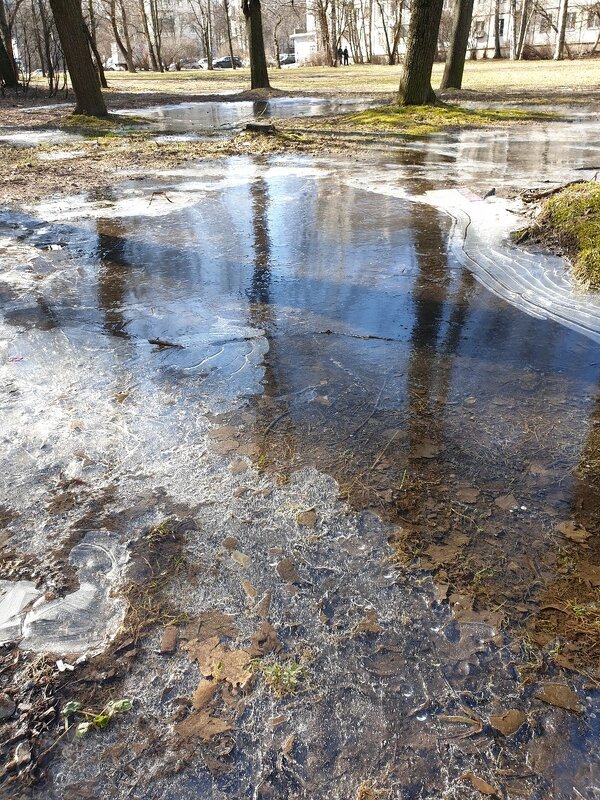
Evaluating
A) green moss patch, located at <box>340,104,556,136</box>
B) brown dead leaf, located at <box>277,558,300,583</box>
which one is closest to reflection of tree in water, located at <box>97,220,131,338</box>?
brown dead leaf, located at <box>277,558,300,583</box>

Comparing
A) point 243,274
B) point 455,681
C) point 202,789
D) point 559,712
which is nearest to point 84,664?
point 202,789

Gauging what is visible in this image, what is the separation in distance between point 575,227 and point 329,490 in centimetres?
394

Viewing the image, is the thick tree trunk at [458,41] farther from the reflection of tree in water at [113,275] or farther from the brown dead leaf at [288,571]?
the brown dead leaf at [288,571]

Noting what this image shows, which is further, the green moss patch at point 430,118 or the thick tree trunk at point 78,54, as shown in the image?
the green moss patch at point 430,118

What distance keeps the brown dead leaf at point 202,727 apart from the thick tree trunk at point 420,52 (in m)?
14.3

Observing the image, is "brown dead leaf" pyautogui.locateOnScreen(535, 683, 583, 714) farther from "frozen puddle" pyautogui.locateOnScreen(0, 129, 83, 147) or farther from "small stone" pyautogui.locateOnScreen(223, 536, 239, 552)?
"frozen puddle" pyautogui.locateOnScreen(0, 129, 83, 147)

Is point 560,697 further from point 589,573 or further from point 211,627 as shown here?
point 211,627

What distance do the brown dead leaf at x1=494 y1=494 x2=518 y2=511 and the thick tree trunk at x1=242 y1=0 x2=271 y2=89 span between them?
2118cm

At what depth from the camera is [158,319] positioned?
386 centimetres

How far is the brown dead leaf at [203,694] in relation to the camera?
1.56m

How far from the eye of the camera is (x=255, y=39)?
64.0 ft

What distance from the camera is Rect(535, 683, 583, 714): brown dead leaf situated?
153 cm

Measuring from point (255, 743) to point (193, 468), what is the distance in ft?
3.89

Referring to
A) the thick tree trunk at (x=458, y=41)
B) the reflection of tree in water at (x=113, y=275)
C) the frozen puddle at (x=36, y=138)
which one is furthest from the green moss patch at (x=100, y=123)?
the thick tree trunk at (x=458, y=41)
